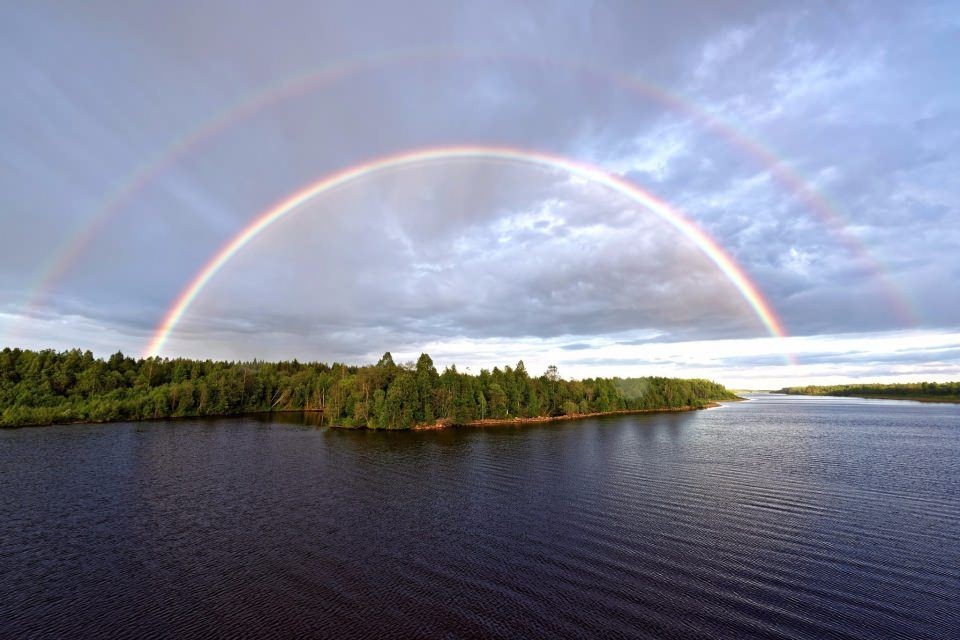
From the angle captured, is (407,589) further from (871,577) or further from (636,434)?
(636,434)

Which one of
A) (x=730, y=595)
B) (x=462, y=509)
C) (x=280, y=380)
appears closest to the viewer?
(x=730, y=595)

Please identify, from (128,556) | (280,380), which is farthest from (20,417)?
(128,556)

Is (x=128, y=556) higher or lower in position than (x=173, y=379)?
lower

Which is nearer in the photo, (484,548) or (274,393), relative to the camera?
(484,548)

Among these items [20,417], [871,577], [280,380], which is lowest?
[871,577]

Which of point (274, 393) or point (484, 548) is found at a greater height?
point (274, 393)
